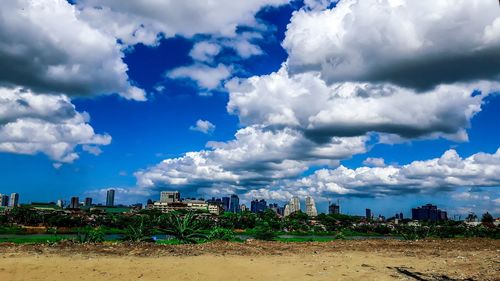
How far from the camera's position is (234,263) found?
47.3ft

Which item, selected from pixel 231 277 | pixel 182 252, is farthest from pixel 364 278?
pixel 182 252

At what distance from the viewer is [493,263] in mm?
15414

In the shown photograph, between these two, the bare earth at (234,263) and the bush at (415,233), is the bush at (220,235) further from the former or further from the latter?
the bush at (415,233)

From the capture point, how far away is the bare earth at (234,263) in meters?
12.6

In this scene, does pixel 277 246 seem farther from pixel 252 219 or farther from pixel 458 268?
pixel 252 219

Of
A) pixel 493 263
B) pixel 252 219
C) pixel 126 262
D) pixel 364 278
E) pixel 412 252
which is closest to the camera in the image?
pixel 364 278

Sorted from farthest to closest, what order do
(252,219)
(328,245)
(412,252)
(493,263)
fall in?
(252,219) → (328,245) → (412,252) → (493,263)

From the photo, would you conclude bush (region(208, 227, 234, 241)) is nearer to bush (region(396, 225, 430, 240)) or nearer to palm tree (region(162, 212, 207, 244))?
palm tree (region(162, 212, 207, 244))

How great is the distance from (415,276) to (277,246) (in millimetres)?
7953

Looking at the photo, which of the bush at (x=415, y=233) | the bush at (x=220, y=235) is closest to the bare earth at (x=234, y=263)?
the bush at (x=220, y=235)

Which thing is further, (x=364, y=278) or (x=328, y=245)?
(x=328, y=245)

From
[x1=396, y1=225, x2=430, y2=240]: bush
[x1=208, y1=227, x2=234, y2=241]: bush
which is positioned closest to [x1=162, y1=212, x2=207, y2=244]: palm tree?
[x1=208, y1=227, x2=234, y2=241]: bush

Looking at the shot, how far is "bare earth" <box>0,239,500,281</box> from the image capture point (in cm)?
1256

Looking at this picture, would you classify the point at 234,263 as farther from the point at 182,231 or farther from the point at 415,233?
the point at 415,233
